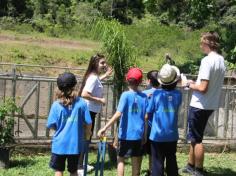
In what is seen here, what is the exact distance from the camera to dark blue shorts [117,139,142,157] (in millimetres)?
6473

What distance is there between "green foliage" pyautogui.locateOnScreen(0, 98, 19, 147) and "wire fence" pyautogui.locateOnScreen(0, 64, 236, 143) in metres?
0.42

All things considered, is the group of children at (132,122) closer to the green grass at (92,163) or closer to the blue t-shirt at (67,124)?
the blue t-shirt at (67,124)

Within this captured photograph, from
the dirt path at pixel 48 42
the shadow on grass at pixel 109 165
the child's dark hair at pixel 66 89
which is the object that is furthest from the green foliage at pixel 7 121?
the dirt path at pixel 48 42

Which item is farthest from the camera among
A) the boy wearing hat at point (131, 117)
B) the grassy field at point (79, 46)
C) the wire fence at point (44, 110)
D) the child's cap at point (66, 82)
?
the grassy field at point (79, 46)

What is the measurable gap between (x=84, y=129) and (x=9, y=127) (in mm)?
2238

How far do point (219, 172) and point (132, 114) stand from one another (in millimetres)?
2199

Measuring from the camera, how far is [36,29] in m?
47.0

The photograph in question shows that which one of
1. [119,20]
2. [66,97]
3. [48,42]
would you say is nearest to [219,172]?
[66,97]

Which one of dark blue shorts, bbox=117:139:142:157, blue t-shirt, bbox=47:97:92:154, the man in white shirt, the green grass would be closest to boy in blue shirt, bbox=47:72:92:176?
blue t-shirt, bbox=47:97:92:154

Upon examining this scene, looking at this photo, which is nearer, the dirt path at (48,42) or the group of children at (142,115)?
the group of children at (142,115)

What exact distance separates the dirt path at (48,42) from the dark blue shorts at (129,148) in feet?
101

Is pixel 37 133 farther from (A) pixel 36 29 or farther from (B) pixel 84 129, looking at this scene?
(A) pixel 36 29

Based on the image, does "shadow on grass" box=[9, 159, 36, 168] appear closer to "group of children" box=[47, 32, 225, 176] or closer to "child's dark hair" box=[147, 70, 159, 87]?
"group of children" box=[47, 32, 225, 176]

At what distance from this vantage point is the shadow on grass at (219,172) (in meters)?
7.72
